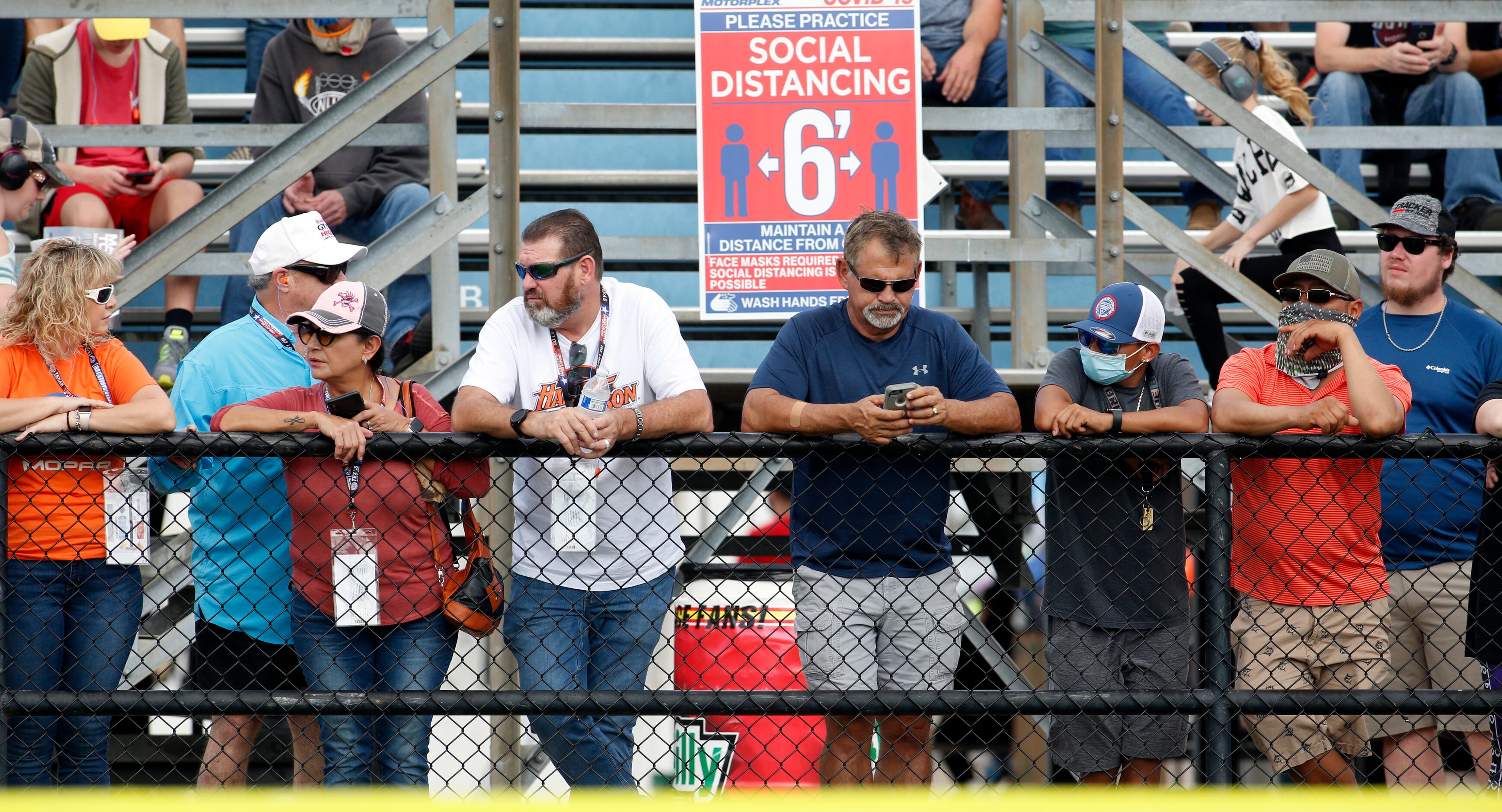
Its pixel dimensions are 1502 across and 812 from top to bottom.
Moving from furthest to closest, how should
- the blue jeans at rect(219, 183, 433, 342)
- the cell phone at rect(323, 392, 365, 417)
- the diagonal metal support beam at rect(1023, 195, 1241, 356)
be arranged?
the blue jeans at rect(219, 183, 433, 342), the diagonal metal support beam at rect(1023, 195, 1241, 356), the cell phone at rect(323, 392, 365, 417)

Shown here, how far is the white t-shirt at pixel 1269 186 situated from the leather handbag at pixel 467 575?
3.28m

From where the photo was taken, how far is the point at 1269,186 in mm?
4965

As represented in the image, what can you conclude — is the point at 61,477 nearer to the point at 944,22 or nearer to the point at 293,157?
the point at 293,157

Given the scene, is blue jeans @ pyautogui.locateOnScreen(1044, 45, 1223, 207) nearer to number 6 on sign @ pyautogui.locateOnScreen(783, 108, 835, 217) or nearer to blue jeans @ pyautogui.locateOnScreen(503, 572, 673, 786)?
number 6 on sign @ pyautogui.locateOnScreen(783, 108, 835, 217)

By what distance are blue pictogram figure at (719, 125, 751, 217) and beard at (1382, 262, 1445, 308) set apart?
6.93 feet

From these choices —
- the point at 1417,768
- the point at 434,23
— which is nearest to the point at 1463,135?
the point at 1417,768

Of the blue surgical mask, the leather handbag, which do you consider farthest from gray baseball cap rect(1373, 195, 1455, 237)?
the leather handbag

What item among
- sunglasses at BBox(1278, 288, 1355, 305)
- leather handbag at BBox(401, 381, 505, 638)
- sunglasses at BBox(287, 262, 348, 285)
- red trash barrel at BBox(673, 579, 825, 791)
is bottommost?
red trash barrel at BBox(673, 579, 825, 791)

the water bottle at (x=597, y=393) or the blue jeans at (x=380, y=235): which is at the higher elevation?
the blue jeans at (x=380, y=235)

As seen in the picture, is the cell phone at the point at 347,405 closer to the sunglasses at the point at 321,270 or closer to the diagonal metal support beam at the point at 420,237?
the sunglasses at the point at 321,270

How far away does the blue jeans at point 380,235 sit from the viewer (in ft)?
17.6

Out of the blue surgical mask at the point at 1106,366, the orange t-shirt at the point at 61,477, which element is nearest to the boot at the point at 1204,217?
the blue surgical mask at the point at 1106,366

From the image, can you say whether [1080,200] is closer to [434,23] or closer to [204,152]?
[434,23]

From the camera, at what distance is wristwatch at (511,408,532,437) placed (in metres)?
3.05
